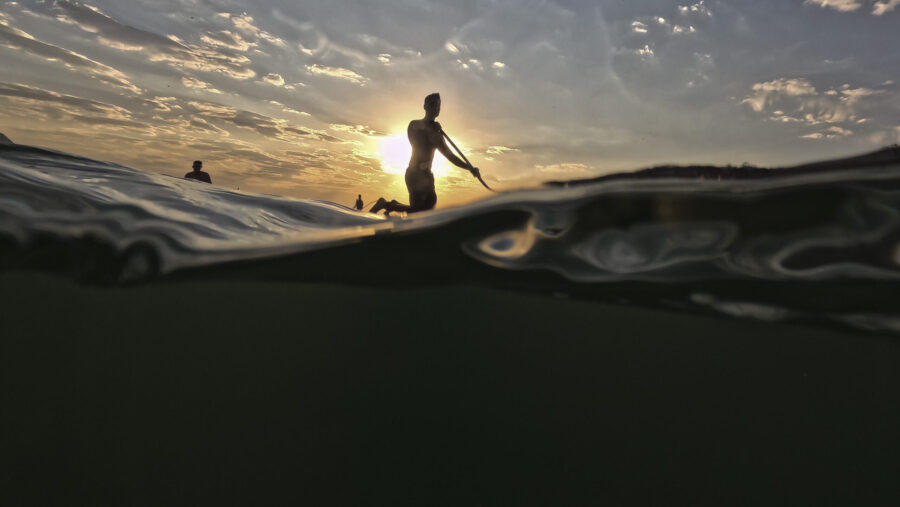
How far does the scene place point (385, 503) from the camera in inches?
158

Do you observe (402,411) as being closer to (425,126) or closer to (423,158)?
(423,158)

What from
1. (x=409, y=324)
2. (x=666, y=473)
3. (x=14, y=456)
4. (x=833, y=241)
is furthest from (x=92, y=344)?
Result: (x=833, y=241)

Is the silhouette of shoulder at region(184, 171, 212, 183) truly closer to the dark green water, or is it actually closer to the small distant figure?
the small distant figure

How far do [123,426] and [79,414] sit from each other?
1.18 feet

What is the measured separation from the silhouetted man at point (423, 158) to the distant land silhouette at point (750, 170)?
5241 millimetres

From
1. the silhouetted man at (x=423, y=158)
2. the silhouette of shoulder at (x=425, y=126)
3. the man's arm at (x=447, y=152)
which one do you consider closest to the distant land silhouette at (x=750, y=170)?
the man's arm at (x=447, y=152)

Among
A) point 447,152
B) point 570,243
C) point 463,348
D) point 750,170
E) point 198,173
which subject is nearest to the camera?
point 750,170

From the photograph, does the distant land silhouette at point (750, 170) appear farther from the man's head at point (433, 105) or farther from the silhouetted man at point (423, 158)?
the man's head at point (433, 105)

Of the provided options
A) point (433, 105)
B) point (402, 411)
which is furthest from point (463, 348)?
point (433, 105)

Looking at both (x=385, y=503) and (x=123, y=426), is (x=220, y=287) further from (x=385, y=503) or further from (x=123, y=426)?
(x=385, y=503)

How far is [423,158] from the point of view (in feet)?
33.7

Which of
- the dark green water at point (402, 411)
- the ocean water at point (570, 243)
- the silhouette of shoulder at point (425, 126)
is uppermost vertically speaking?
the silhouette of shoulder at point (425, 126)

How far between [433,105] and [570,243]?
591cm

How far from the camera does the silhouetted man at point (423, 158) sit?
9984 mm
